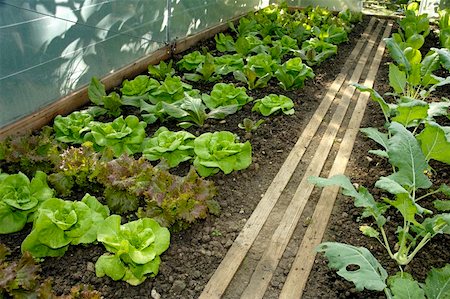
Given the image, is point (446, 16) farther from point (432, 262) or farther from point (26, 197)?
point (26, 197)

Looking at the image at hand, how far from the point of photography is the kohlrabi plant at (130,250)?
88.7 inches

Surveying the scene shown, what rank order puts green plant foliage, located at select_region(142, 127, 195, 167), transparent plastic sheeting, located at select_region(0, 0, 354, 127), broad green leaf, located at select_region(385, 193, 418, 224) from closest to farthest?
1. broad green leaf, located at select_region(385, 193, 418, 224)
2. green plant foliage, located at select_region(142, 127, 195, 167)
3. transparent plastic sheeting, located at select_region(0, 0, 354, 127)

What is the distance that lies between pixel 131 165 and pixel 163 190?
1.03ft

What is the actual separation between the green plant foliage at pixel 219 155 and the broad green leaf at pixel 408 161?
1034 mm

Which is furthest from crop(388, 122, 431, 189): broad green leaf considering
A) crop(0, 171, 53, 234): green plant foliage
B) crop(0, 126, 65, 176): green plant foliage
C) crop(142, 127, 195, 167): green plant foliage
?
crop(0, 126, 65, 176): green plant foliage

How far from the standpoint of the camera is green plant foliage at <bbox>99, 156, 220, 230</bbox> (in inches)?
102

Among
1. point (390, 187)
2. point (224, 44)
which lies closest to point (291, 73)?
point (224, 44)

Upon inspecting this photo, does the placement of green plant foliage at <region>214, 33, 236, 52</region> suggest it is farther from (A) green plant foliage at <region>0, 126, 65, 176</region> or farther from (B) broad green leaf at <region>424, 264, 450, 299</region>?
(B) broad green leaf at <region>424, 264, 450, 299</region>

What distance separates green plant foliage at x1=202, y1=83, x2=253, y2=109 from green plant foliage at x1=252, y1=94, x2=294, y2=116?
0.46 feet

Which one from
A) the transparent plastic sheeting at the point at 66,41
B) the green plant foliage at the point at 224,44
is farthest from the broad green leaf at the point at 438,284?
the green plant foliage at the point at 224,44

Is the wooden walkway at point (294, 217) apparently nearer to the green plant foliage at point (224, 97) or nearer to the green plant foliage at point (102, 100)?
the green plant foliage at point (224, 97)

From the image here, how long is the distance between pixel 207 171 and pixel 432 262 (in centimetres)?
148

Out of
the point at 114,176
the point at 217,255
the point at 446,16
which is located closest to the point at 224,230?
the point at 217,255

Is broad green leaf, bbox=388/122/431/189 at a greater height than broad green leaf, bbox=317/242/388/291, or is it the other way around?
broad green leaf, bbox=388/122/431/189
